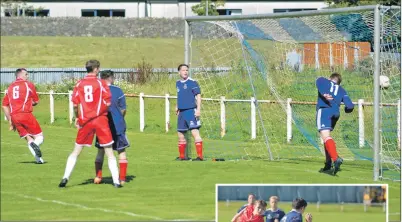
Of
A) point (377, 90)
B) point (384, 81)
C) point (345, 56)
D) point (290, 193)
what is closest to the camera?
point (290, 193)

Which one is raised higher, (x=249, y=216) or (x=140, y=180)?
(x=249, y=216)

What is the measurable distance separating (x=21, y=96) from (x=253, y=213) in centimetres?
919

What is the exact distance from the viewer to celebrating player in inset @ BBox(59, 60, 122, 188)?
57.2ft

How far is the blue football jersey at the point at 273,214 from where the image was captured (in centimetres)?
1309

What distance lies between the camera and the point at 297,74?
2316cm

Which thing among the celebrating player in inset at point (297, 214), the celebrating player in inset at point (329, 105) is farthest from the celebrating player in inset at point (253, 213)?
the celebrating player in inset at point (329, 105)

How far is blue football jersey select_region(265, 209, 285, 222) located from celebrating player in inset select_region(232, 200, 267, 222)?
0.19 feet

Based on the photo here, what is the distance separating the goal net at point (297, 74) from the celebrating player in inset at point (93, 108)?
466 centimetres

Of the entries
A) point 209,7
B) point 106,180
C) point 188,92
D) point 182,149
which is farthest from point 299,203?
point 209,7

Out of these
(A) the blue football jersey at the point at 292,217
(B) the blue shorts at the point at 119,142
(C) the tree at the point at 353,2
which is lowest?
(A) the blue football jersey at the point at 292,217

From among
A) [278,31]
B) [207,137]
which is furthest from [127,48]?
[278,31]

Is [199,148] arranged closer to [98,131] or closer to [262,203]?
[98,131]

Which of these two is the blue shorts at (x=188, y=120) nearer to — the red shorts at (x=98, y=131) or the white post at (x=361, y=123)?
the white post at (x=361, y=123)

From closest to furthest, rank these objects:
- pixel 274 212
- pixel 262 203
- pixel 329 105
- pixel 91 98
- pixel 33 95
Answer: pixel 262 203 → pixel 274 212 → pixel 91 98 → pixel 329 105 → pixel 33 95
